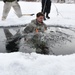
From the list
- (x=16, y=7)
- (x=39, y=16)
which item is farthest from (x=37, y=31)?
(x=16, y=7)

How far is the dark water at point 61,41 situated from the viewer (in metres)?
7.34

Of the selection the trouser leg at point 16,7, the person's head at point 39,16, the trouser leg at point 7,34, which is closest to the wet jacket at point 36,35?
the person's head at point 39,16

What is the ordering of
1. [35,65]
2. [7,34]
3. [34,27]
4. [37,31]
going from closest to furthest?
[35,65], [34,27], [37,31], [7,34]

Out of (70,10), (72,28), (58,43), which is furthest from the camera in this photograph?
(70,10)

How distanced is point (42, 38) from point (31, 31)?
0.45m

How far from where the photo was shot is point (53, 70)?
5328 millimetres

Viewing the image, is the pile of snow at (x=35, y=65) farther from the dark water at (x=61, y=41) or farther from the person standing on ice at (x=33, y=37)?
the person standing on ice at (x=33, y=37)

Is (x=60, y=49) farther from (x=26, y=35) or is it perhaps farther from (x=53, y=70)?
(x=53, y=70)

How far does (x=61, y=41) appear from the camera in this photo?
8.27m

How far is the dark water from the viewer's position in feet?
24.1

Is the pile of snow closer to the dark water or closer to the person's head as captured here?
the dark water

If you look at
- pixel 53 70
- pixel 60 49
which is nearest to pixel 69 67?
pixel 53 70

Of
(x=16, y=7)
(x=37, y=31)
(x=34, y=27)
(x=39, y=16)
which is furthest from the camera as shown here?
(x=16, y=7)

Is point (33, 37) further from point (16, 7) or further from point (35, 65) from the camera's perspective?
point (16, 7)
